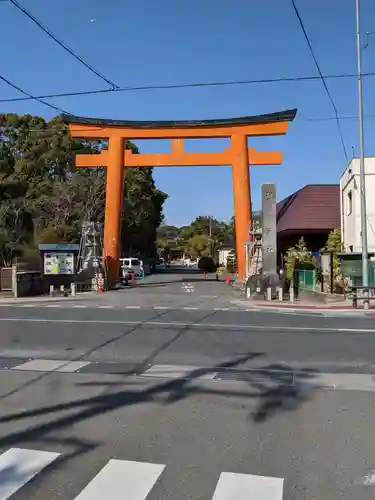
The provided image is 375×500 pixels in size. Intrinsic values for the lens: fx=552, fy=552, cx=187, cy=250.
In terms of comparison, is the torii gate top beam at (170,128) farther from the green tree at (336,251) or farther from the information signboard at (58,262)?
the information signboard at (58,262)

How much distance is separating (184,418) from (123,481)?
1840mm

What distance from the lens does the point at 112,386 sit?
25.0 ft

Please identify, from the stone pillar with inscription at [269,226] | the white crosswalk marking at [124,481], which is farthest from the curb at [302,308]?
the white crosswalk marking at [124,481]

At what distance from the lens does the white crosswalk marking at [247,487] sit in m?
4.12

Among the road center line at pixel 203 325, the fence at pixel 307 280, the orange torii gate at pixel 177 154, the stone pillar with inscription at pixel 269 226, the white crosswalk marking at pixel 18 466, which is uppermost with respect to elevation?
the orange torii gate at pixel 177 154

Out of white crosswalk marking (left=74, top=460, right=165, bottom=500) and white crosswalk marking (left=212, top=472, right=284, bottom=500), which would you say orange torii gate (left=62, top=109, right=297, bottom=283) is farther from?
white crosswalk marking (left=212, top=472, right=284, bottom=500)

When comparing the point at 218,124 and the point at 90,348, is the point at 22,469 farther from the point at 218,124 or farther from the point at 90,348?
the point at 218,124

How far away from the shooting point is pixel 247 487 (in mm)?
4285

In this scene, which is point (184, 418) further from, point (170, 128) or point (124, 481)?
point (170, 128)

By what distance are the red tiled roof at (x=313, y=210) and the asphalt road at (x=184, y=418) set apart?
22.3m

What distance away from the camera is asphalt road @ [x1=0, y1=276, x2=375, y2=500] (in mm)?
4371

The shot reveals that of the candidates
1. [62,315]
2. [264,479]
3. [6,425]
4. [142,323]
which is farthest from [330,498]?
[62,315]

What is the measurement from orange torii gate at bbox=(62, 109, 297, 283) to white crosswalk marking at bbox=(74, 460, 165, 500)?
93.5 feet

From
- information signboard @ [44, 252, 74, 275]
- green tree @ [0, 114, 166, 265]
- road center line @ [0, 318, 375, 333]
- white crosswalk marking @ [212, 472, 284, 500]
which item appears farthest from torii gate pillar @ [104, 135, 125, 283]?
white crosswalk marking @ [212, 472, 284, 500]
